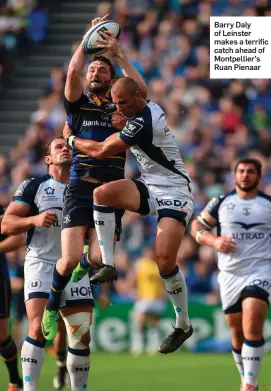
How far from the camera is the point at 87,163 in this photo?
1195 cm

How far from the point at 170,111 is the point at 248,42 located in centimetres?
799

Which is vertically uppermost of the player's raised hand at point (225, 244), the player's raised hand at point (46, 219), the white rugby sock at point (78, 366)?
the player's raised hand at point (46, 219)

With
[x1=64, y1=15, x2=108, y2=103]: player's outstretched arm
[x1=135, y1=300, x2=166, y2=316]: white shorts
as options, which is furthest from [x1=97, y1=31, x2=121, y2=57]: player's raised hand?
[x1=135, y1=300, x2=166, y2=316]: white shorts

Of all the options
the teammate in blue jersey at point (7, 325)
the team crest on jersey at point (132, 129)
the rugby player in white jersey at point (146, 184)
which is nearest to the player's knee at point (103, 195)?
the rugby player in white jersey at point (146, 184)

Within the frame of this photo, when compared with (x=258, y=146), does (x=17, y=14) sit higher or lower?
higher

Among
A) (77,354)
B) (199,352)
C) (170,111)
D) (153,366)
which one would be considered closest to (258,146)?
(170,111)

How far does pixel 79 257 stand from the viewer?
11.7m

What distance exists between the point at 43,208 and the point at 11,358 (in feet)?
6.25

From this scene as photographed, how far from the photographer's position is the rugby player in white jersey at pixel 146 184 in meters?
11.4

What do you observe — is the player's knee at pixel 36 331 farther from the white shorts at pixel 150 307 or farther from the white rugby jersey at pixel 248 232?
the white shorts at pixel 150 307

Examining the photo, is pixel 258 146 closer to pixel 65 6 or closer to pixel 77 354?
pixel 65 6

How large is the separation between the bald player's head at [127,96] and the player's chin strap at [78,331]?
2197 mm

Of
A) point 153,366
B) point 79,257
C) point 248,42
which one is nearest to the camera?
point 79,257

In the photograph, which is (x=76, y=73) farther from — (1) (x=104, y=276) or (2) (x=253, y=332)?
(2) (x=253, y=332)
